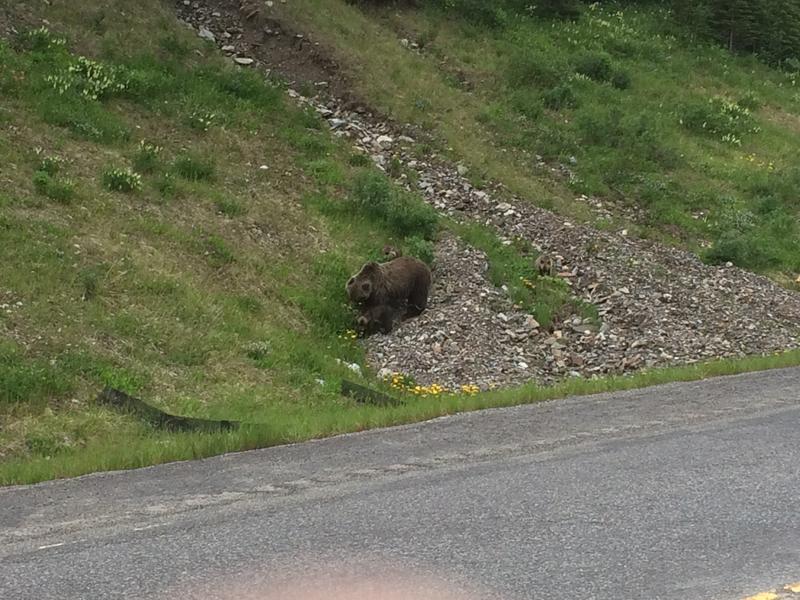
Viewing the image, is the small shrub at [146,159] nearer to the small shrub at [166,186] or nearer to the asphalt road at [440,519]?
the small shrub at [166,186]

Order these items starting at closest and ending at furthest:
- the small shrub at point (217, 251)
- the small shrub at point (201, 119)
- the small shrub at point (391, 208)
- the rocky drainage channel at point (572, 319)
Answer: the rocky drainage channel at point (572, 319) < the small shrub at point (217, 251) < the small shrub at point (391, 208) < the small shrub at point (201, 119)

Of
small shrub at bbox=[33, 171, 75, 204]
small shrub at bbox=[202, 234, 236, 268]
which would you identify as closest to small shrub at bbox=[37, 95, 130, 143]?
small shrub at bbox=[33, 171, 75, 204]

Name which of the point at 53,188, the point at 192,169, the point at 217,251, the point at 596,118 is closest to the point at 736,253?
the point at 596,118

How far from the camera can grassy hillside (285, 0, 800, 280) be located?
18.8m

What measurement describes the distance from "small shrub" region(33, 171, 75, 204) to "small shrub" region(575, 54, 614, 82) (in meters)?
16.0

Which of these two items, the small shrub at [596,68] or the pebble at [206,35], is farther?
the small shrub at [596,68]

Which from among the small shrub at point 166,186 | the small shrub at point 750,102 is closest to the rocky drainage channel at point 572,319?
the small shrub at point 166,186

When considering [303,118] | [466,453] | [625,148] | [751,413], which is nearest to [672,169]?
[625,148]

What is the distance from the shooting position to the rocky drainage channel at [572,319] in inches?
489

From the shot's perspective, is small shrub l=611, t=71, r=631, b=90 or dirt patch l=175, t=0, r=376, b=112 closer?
dirt patch l=175, t=0, r=376, b=112

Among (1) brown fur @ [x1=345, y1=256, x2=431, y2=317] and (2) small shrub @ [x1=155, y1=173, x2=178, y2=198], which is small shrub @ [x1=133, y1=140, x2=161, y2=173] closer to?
(2) small shrub @ [x1=155, y1=173, x2=178, y2=198]

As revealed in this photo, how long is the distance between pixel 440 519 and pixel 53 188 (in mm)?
9321

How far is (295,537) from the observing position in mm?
5621

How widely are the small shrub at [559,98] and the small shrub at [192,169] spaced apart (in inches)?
407
